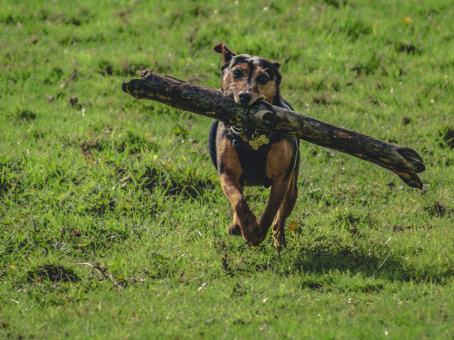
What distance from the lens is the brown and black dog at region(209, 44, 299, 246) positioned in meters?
5.42

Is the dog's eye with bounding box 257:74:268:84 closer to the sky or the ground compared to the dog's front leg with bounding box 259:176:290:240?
closer to the sky

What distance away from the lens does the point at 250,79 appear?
17.7 feet

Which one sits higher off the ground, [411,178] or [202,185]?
[411,178]

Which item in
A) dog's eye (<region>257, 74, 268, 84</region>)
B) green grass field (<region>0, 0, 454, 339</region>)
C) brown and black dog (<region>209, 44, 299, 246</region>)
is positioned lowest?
green grass field (<region>0, 0, 454, 339</region>)

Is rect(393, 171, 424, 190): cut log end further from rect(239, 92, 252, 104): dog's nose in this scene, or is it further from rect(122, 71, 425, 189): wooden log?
rect(239, 92, 252, 104): dog's nose

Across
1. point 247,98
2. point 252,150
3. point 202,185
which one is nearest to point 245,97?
point 247,98

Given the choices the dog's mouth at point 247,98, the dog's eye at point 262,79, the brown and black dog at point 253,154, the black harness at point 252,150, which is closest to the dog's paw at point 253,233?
the brown and black dog at point 253,154

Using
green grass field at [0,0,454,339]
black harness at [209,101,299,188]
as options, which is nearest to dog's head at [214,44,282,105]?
black harness at [209,101,299,188]

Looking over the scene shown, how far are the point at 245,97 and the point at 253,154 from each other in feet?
2.18

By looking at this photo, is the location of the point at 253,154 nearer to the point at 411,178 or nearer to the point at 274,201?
the point at 274,201

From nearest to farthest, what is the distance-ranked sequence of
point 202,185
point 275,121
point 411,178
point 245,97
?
point 245,97, point 275,121, point 411,178, point 202,185

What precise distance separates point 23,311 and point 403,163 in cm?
311

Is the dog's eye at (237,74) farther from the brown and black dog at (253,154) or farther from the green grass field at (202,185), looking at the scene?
the green grass field at (202,185)

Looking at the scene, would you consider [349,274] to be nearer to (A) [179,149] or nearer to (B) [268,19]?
(A) [179,149]
